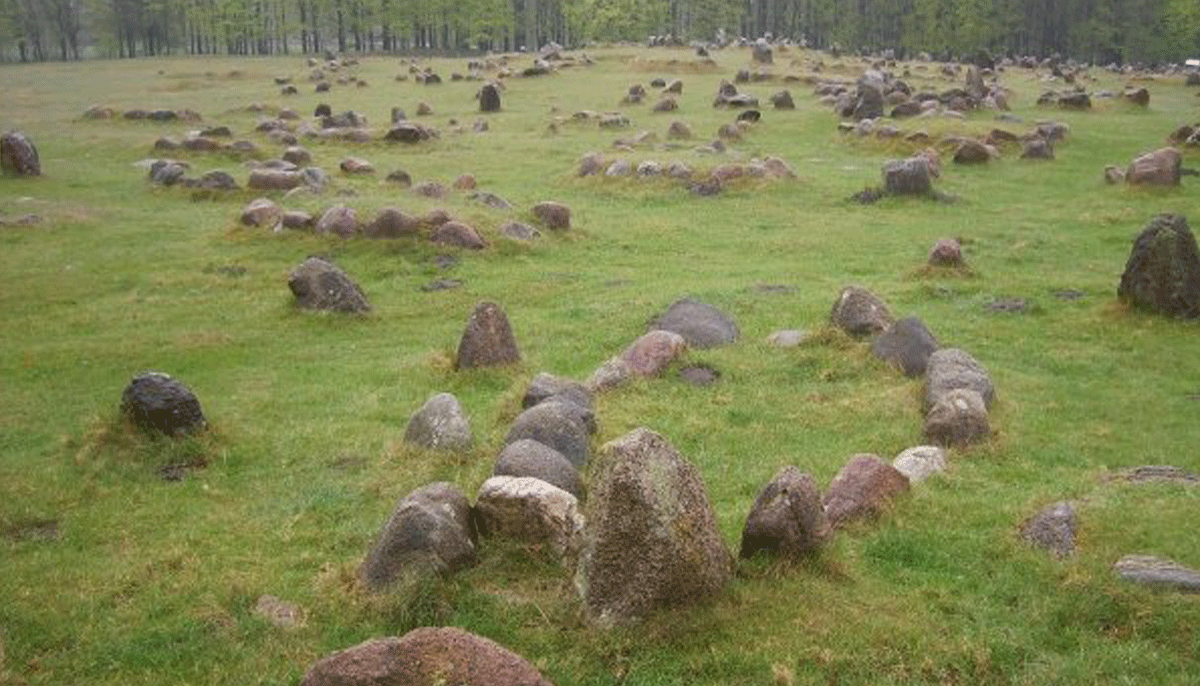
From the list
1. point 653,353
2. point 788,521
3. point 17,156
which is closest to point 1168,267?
point 653,353

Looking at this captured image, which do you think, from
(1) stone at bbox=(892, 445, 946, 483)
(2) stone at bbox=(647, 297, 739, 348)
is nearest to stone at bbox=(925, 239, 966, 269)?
(2) stone at bbox=(647, 297, 739, 348)

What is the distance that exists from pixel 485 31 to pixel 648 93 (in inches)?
2500

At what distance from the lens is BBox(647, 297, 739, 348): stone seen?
59.6 ft

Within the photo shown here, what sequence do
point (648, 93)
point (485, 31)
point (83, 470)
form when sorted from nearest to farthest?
point (83, 470), point (648, 93), point (485, 31)

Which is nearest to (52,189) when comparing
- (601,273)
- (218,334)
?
(218,334)

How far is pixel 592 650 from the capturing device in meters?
8.92

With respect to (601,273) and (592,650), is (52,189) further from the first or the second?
(592,650)

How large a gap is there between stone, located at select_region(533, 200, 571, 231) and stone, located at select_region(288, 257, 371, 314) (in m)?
7.34

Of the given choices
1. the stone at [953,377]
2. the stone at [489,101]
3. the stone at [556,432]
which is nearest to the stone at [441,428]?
the stone at [556,432]

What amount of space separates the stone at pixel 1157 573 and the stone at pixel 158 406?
1131cm

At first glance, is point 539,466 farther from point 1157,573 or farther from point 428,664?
point 1157,573

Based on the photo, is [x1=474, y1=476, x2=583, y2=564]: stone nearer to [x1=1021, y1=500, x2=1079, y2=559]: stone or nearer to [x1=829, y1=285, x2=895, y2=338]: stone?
[x1=1021, y1=500, x2=1079, y2=559]: stone

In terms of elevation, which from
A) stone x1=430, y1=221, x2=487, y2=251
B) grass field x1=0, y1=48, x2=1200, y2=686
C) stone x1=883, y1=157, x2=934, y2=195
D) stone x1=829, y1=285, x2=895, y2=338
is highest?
stone x1=883, y1=157, x2=934, y2=195

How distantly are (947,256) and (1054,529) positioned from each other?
42.8 feet
